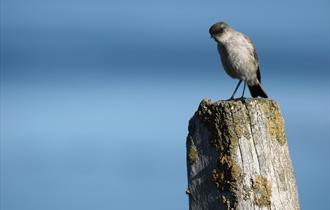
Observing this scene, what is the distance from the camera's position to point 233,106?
4.31 meters

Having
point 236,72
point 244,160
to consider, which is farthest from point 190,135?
point 236,72

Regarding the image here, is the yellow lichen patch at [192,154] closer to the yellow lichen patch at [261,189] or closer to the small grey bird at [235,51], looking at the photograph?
the yellow lichen patch at [261,189]

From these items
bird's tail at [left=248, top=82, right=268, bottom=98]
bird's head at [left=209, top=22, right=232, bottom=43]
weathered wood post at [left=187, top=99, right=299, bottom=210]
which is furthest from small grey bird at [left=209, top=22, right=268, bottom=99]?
weathered wood post at [left=187, top=99, right=299, bottom=210]

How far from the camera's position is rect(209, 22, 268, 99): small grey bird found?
9930mm

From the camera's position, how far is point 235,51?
9.91m

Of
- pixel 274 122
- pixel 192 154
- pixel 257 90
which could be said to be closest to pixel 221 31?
pixel 257 90

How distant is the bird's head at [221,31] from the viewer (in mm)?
9984

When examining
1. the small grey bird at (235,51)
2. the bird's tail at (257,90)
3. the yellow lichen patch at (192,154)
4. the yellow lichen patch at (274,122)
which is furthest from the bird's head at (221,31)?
the yellow lichen patch at (192,154)

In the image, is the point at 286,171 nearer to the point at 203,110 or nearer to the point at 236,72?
the point at 203,110

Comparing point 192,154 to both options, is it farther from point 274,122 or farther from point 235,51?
point 235,51

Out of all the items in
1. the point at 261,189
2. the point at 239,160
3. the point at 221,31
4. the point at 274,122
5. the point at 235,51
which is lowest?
the point at 261,189

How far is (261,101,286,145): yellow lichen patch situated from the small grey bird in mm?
5431

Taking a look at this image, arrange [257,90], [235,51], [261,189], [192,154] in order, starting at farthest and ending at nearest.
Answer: [257,90] → [235,51] → [192,154] → [261,189]

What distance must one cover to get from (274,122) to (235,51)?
5.62 metres
